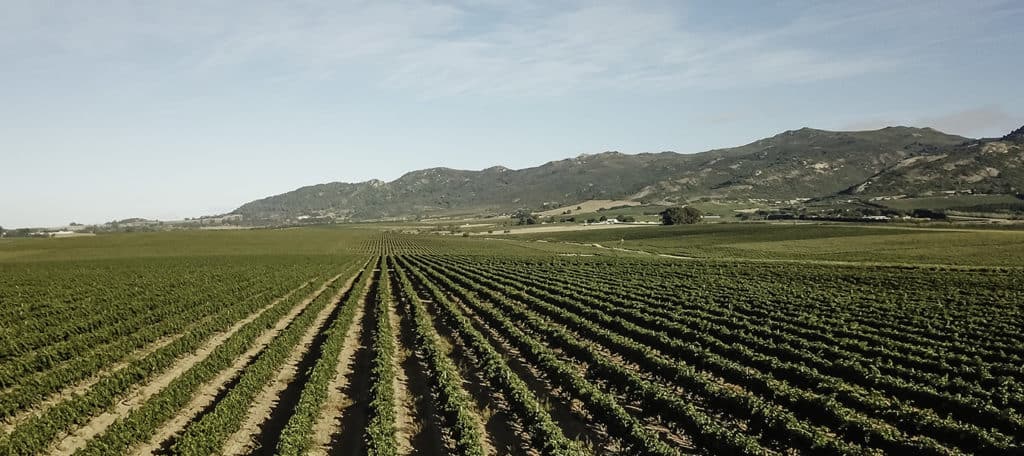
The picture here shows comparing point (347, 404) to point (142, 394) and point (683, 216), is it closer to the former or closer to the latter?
point (142, 394)

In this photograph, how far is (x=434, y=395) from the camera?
66.4 ft

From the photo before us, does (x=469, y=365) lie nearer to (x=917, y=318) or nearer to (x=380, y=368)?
(x=380, y=368)

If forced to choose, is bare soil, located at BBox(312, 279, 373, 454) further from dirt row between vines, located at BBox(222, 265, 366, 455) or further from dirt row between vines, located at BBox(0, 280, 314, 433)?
dirt row between vines, located at BBox(0, 280, 314, 433)

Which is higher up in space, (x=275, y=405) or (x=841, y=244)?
(x=275, y=405)

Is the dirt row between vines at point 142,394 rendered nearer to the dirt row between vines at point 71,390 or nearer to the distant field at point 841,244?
the dirt row between vines at point 71,390

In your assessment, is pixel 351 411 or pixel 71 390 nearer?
pixel 351 411

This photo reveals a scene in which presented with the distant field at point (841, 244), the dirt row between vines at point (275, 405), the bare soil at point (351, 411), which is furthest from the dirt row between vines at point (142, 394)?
the distant field at point (841, 244)

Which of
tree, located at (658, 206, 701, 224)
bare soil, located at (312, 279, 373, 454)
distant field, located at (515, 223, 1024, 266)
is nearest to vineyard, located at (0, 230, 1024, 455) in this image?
bare soil, located at (312, 279, 373, 454)

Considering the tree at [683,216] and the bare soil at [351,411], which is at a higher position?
the tree at [683,216]

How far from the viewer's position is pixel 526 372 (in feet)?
75.3

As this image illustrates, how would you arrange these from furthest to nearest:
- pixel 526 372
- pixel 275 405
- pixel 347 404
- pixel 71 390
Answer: pixel 526 372, pixel 71 390, pixel 347 404, pixel 275 405

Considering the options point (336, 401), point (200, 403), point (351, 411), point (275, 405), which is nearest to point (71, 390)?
point (200, 403)

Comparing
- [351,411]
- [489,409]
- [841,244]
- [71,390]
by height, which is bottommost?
[841,244]

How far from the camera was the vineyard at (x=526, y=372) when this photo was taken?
15375 mm
